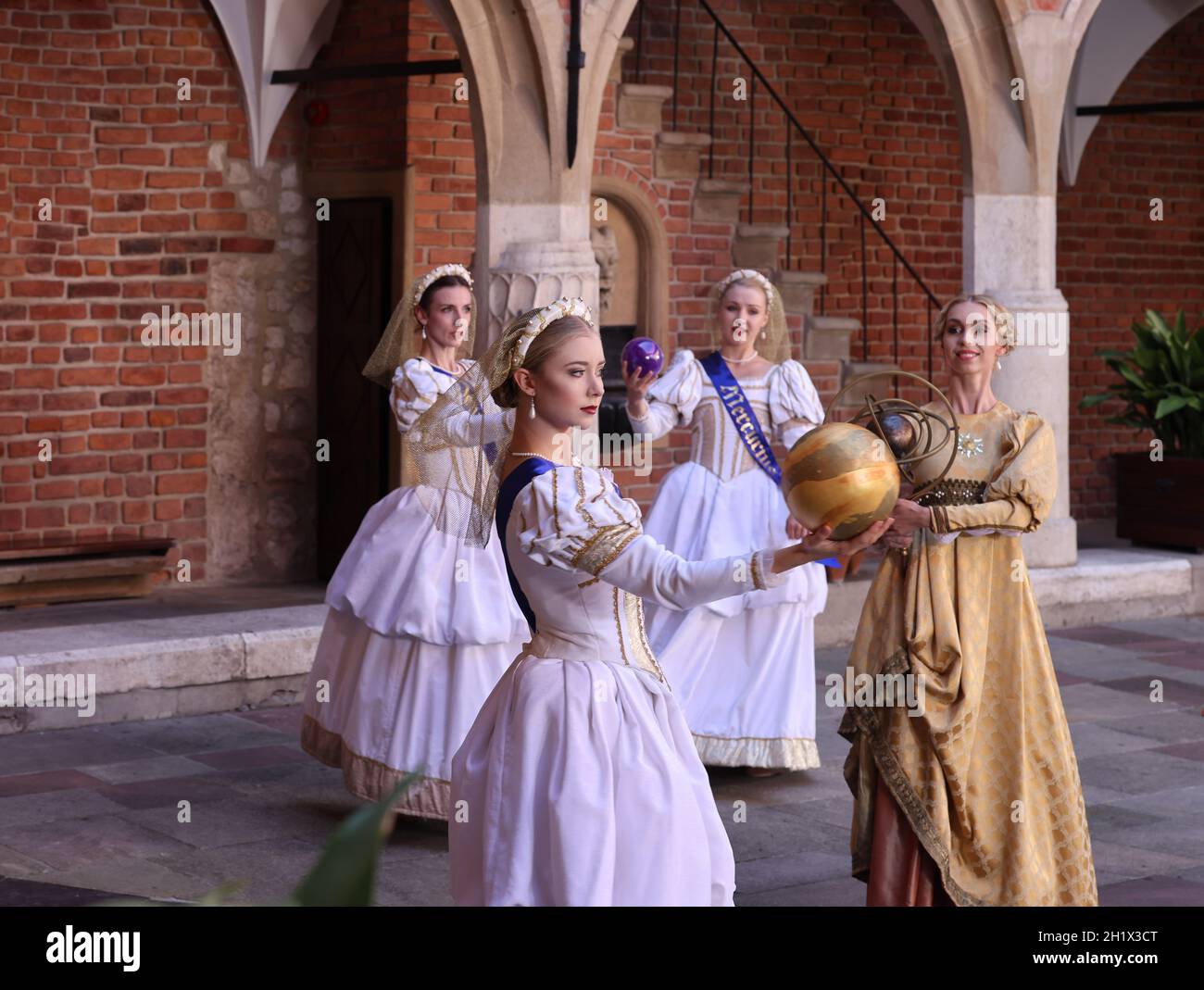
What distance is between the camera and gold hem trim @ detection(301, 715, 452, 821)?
524 cm

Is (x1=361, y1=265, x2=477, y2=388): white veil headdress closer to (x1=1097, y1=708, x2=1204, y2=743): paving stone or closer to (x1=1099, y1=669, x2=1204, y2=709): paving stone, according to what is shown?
(x1=1097, y1=708, x2=1204, y2=743): paving stone

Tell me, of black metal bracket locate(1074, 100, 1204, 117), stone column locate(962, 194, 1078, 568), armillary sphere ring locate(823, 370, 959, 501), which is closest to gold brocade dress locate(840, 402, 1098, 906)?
armillary sphere ring locate(823, 370, 959, 501)

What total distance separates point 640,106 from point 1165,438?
3.50 m

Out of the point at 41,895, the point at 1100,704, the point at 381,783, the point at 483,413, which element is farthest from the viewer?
the point at 1100,704

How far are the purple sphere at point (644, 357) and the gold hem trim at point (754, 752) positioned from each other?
1286 mm

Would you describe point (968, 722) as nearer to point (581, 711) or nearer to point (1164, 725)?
point (581, 711)

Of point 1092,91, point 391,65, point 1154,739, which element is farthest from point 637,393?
point 1092,91

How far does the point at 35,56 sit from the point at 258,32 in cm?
109

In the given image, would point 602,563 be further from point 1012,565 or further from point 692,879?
point 1012,565

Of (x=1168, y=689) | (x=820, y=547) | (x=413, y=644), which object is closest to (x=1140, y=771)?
(x=1168, y=689)

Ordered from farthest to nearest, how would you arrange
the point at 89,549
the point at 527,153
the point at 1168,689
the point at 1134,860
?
the point at 89,549 → the point at 1168,689 → the point at 527,153 → the point at 1134,860

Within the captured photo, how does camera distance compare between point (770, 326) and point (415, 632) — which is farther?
point (770, 326)

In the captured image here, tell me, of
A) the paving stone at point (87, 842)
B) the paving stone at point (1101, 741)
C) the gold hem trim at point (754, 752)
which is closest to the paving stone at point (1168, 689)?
the paving stone at point (1101, 741)

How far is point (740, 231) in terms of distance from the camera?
33.3ft
